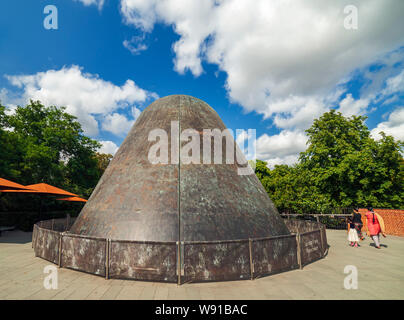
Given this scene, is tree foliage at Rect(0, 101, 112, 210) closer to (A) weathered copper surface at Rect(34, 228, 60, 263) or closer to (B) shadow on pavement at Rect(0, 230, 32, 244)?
(B) shadow on pavement at Rect(0, 230, 32, 244)

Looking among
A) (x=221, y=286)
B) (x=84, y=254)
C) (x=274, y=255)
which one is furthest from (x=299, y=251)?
(x=84, y=254)

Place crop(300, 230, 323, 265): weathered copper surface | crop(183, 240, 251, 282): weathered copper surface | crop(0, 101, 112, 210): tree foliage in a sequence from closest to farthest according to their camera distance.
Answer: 1. crop(183, 240, 251, 282): weathered copper surface
2. crop(300, 230, 323, 265): weathered copper surface
3. crop(0, 101, 112, 210): tree foliage

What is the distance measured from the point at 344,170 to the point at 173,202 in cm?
2016

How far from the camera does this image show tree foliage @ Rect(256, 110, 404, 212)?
63.2 feet

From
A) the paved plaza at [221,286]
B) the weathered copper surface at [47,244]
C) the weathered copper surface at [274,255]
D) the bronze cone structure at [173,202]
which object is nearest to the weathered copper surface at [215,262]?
the paved plaza at [221,286]

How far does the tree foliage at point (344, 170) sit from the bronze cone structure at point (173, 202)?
48.4 feet

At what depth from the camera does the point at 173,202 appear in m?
6.13

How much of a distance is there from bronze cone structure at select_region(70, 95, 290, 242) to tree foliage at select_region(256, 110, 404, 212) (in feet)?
48.4

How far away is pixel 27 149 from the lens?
19.4m

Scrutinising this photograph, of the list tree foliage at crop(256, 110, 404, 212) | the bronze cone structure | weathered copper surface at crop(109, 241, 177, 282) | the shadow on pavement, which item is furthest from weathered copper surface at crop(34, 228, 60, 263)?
tree foliage at crop(256, 110, 404, 212)

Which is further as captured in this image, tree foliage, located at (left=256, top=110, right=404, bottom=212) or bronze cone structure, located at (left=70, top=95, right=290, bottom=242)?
tree foliage, located at (left=256, top=110, right=404, bottom=212)

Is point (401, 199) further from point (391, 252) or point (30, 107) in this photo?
point (30, 107)
